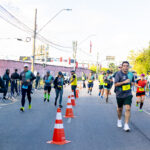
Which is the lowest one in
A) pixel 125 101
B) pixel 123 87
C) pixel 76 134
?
pixel 76 134

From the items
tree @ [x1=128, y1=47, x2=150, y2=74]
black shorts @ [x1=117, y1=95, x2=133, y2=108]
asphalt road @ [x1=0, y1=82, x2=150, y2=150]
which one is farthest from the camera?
tree @ [x1=128, y1=47, x2=150, y2=74]

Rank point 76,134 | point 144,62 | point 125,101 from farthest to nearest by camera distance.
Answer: point 144,62, point 125,101, point 76,134

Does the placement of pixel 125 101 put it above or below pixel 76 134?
above

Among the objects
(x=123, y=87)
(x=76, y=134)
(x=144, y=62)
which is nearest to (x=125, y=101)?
(x=123, y=87)

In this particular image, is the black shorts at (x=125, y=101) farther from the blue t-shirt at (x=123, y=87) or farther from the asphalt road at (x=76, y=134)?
the asphalt road at (x=76, y=134)

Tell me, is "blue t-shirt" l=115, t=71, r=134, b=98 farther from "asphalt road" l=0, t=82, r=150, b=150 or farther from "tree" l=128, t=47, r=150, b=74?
"tree" l=128, t=47, r=150, b=74

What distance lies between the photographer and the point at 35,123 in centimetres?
866

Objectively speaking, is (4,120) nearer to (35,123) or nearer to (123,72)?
(35,123)

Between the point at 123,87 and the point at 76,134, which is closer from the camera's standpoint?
the point at 76,134

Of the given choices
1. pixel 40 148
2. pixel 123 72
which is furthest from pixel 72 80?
pixel 40 148

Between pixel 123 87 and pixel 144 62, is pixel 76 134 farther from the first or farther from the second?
pixel 144 62

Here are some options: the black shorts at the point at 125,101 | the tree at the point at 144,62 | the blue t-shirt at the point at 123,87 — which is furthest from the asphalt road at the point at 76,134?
the tree at the point at 144,62

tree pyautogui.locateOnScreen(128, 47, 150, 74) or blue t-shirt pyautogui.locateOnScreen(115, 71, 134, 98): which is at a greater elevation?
tree pyautogui.locateOnScreen(128, 47, 150, 74)

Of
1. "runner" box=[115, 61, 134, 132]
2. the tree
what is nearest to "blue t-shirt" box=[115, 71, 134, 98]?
"runner" box=[115, 61, 134, 132]
